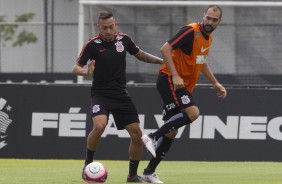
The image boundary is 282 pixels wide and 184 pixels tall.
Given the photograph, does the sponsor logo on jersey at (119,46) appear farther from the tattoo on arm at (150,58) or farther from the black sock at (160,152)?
the black sock at (160,152)

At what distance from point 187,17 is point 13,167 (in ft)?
22.0

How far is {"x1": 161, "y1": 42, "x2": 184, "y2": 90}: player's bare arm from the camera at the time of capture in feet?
45.2

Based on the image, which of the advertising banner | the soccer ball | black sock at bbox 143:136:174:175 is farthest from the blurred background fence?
the soccer ball

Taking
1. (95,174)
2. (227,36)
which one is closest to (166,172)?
(95,174)

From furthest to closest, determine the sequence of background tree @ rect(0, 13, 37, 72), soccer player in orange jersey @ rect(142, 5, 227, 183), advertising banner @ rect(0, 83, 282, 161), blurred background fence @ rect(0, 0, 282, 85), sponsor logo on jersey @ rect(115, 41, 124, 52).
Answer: background tree @ rect(0, 13, 37, 72), blurred background fence @ rect(0, 0, 282, 85), advertising banner @ rect(0, 83, 282, 161), sponsor logo on jersey @ rect(115, 41, 124, 52), soccer player in orange jersey @ rect(142, 5, 227, 183)

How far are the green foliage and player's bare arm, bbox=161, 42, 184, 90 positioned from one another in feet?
50.0

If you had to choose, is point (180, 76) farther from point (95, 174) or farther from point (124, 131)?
point (124, 131)

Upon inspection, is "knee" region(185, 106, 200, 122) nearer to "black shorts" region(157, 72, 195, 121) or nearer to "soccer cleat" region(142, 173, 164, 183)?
"black shorts" region(157, 72, 195, 121)

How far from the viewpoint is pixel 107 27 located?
45.6ft

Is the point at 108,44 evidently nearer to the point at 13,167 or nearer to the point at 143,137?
the point at 143,137

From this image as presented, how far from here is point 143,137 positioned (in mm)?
13789

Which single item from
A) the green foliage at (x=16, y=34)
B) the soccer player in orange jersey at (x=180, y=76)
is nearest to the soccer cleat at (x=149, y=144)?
the soccer player in orange jersey at (x=180, y=76)

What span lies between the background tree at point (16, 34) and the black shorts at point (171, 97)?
14.8 meters

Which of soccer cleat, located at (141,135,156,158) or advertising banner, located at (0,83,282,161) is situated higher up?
soccer cleat, located at (141,135,156,158)
